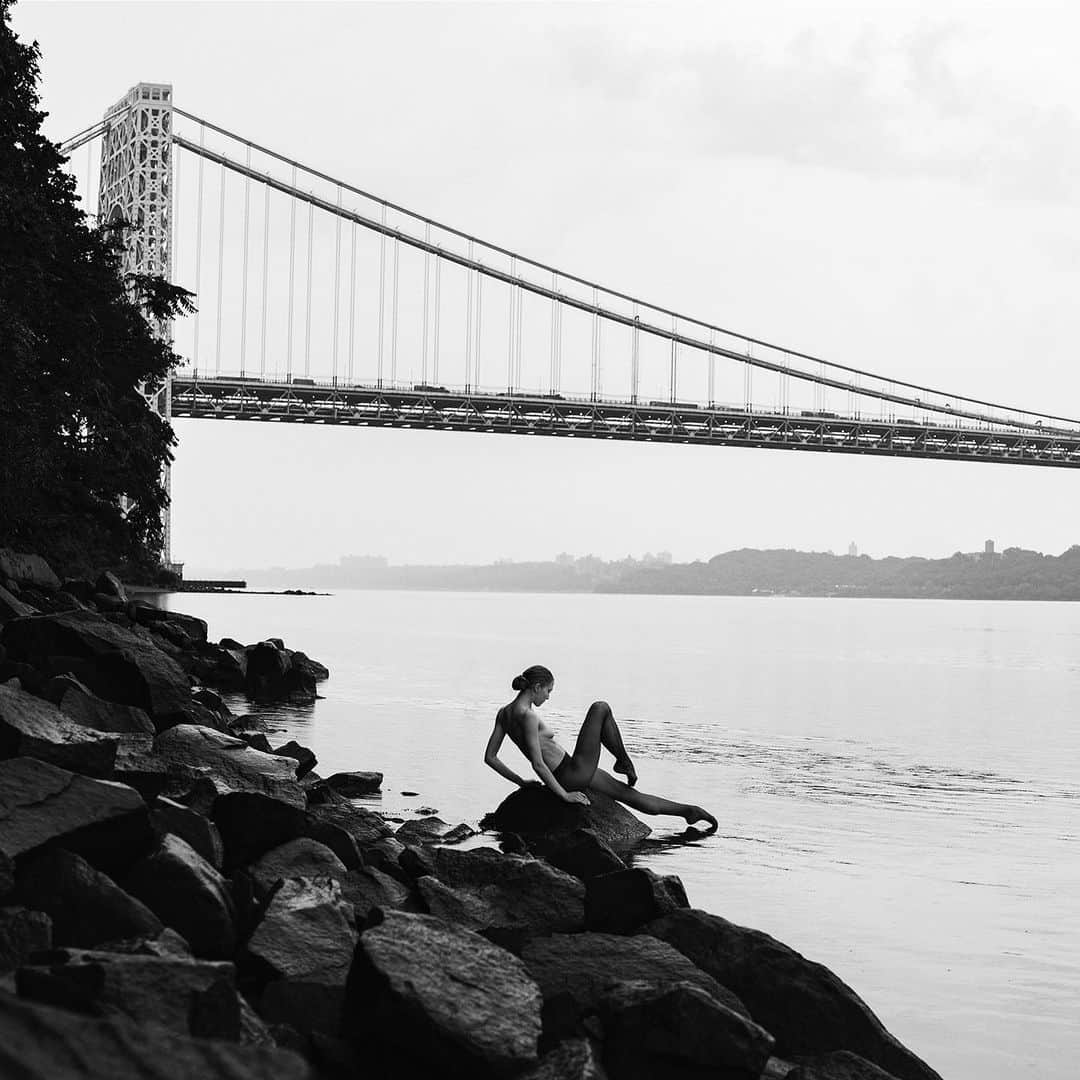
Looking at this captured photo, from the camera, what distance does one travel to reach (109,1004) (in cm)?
286

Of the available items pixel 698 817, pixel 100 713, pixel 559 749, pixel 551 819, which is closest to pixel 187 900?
pixel 100 713

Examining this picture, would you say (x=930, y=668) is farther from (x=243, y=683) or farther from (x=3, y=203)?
(x=3, y=203)

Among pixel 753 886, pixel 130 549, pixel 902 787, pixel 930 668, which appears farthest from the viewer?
pixel 930 668

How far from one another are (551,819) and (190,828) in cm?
390

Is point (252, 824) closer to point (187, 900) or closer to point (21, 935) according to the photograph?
point (187, 900)

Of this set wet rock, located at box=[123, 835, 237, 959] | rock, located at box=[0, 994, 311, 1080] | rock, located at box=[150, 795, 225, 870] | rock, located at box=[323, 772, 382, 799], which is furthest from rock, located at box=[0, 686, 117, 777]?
rock, located at box=[323, 772, 382, 799]

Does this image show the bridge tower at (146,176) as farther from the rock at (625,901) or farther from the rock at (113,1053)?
the rock at (113,1053)

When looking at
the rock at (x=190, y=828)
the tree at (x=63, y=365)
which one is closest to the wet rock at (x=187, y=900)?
the rock at (x=190, y=828)

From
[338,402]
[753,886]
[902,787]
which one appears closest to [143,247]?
[338,402]

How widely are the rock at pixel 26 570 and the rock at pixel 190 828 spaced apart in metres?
10.7

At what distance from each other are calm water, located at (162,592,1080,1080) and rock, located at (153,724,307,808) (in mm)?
2282

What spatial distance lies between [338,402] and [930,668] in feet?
106

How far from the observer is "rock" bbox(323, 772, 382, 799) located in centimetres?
1020

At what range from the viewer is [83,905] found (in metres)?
3.92
